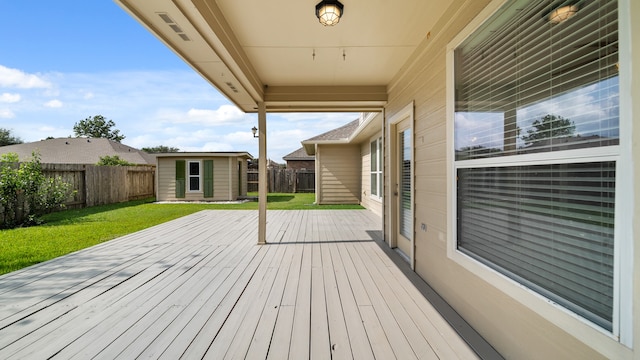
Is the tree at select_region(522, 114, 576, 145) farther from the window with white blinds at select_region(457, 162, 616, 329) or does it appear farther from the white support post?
the white support post

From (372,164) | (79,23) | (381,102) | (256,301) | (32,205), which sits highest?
(79,23)

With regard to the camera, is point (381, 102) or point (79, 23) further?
point (79, 23)

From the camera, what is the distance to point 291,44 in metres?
3.17

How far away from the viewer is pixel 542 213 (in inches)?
57.1

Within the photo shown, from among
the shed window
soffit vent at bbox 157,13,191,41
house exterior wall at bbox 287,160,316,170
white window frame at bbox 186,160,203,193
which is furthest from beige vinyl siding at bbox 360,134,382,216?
house exterior wall at bbox 287,160,316,170

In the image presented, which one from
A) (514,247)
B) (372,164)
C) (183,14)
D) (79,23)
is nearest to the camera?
(514,247)

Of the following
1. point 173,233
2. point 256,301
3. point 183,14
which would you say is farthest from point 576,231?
point 173,233

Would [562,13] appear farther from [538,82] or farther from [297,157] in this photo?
[297,157]

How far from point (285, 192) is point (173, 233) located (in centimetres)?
1223

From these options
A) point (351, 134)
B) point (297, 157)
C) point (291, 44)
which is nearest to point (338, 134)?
point (351, 134)

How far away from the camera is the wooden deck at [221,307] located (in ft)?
6.09

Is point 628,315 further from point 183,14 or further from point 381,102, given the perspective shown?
point 381,102

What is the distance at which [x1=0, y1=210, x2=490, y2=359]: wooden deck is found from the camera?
6.09 feet

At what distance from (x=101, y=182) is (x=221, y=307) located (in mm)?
10315
